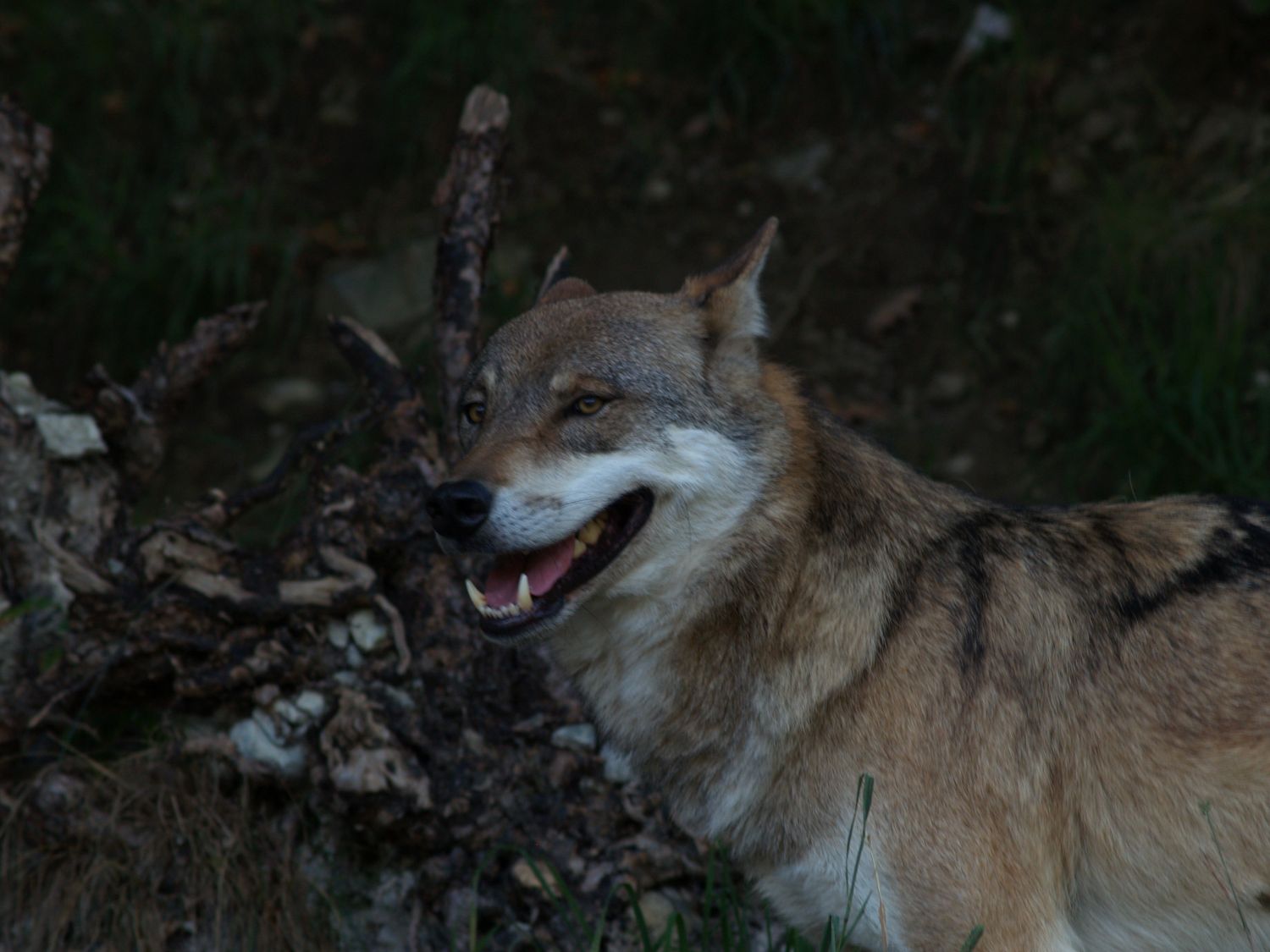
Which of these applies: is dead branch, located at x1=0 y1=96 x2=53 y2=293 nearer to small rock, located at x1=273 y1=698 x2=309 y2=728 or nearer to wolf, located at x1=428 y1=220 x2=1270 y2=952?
small rock, located at x1=273 y1=698 x2=309 y2=728

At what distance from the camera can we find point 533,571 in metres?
3.11

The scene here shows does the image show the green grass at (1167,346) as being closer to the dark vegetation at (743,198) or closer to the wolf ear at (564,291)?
the dark vegetation at (743,198)

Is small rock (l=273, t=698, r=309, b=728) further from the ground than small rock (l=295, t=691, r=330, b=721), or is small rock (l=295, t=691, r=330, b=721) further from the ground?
small rock (l=295, t=691, r=330, b=721)

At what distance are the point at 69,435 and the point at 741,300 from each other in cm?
227

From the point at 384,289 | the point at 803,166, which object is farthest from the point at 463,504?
the point at 803,166

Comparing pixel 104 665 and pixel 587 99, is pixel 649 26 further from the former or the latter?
pixel 104 665

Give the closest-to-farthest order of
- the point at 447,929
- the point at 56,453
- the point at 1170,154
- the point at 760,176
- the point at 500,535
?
the point at 500,535 < the point at 447,929 < the point at 56,453 < the point at 1170,154 < the point at 760,176

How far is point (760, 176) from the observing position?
7461mm

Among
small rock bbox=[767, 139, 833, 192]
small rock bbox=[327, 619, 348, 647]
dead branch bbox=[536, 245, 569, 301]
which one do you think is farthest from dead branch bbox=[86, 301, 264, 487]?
small rock bbox=[767, 139, 833, 192]

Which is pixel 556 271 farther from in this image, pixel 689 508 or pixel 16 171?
pixel 16 171

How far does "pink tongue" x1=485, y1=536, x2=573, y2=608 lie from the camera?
3096 millimetres

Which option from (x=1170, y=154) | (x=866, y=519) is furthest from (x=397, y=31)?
(x=866, y=519)

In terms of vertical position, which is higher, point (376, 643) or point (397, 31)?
point (397, 31)

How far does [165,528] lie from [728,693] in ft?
6.03
